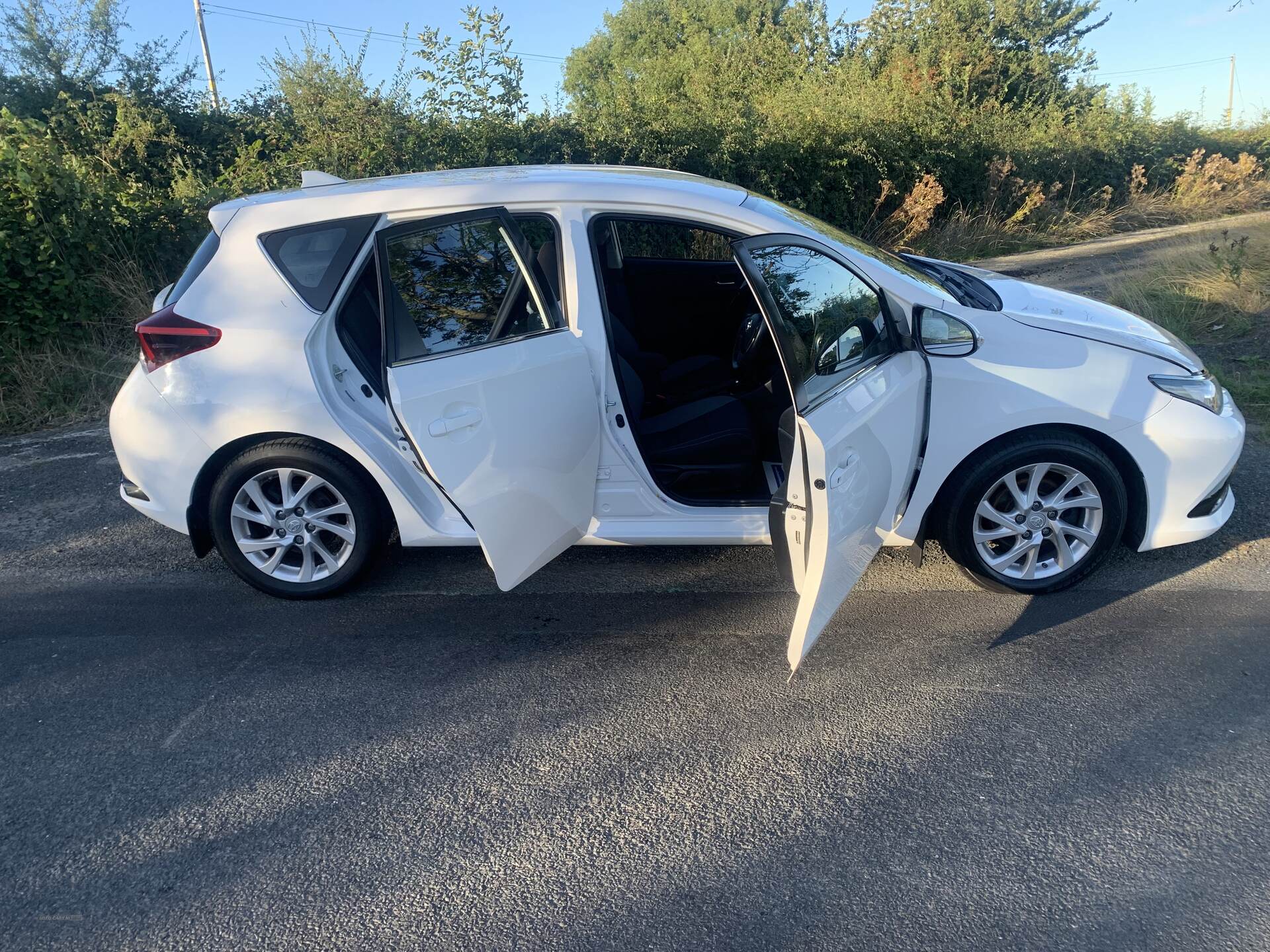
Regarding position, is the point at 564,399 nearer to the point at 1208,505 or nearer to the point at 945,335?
the point at 945,335

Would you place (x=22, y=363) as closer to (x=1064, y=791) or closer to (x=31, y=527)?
(x=31, y=527)

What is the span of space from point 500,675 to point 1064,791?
205cm

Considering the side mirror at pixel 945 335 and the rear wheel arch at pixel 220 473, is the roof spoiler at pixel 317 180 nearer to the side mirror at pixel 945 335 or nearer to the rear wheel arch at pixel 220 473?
the rear wheel arch at pixel 220 473

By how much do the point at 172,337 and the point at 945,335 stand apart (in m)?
3.31

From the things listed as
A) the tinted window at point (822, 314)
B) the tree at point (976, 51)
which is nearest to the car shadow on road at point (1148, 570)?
the tinted window at point (822, 314)

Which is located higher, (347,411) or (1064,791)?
(347,411)

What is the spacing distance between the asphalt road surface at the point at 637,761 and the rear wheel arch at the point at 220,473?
40cm

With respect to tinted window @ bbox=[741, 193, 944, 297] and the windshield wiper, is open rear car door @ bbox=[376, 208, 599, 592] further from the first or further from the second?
the windshield wiper

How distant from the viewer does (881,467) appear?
11.5 feet

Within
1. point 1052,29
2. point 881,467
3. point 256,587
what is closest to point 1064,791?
point 881,467

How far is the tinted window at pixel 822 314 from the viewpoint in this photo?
3.58 m

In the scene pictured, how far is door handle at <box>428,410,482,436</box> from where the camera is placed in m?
3.40

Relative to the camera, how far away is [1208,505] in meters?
3.95

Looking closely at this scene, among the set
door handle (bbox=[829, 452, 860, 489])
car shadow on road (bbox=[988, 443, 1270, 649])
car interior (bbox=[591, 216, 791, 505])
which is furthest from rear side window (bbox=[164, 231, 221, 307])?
car shadow on road (bbox=[988, 443, 1270, 649])
